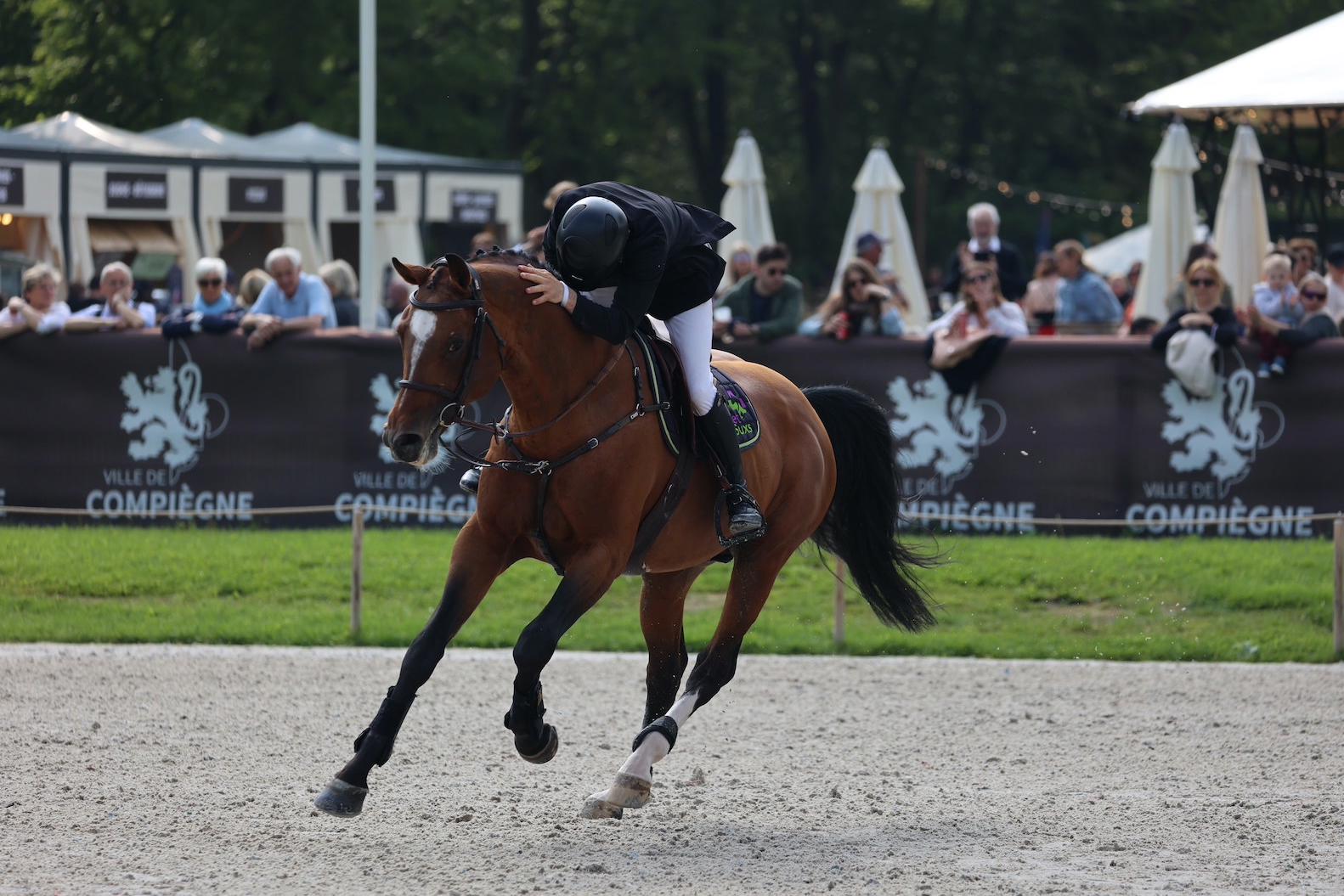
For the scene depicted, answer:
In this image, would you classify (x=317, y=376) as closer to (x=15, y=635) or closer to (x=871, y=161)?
(x=15, y=635)

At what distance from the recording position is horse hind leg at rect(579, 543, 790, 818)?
691 centimetres

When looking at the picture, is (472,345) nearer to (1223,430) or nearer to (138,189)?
(1223,430)

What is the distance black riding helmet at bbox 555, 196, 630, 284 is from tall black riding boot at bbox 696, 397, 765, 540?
1.02 meters

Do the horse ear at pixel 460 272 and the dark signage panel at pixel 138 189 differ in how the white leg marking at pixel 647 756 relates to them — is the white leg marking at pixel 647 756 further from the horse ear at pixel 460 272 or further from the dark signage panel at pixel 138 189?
the dark signage panel at pixel 138 189

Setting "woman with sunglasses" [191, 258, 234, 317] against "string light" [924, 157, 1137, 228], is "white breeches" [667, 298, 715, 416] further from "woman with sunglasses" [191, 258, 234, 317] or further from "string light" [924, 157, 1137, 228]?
"string light" [924, 157, 1137, 228]

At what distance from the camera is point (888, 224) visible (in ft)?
60.2

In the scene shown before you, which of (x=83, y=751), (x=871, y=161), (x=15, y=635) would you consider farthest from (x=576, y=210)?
(x=871, y=161)

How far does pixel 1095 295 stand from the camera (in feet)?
52.3

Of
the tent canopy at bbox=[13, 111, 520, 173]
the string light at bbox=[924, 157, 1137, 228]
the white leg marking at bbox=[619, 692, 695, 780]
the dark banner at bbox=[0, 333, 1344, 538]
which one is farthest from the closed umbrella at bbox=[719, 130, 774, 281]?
the string light at bbox=[924, 157, 1137, 228]

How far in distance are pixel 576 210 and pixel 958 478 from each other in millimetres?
7366

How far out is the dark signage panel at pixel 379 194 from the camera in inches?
956

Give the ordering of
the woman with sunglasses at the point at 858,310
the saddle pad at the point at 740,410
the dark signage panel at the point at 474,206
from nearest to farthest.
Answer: the saddle pad at the point at 740,410, the woman with sunglasses at the point at 858,310, the dark signage panel at the point at 474,206

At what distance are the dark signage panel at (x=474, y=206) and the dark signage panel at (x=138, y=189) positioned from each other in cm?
421

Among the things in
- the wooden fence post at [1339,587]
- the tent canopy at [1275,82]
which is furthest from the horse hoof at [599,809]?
the tent canopy at [1275,82]
